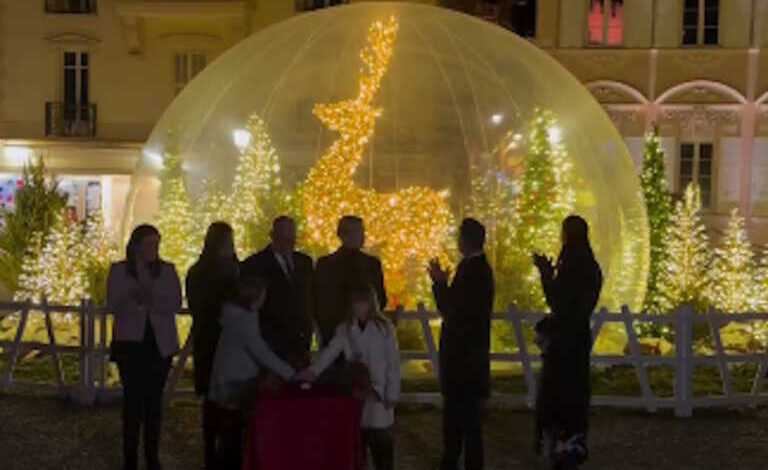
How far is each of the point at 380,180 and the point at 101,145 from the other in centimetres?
1456

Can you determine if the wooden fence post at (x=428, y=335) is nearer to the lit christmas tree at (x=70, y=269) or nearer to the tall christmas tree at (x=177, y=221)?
the tall christmas tree at (x=177, y=221)

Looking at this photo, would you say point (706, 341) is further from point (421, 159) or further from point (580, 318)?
point (580, 318)

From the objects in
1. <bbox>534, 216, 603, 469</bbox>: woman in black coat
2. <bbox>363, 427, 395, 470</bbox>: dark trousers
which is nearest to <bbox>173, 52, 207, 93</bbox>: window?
<bbox>534, 216, 603, 469</bbox>: woman in black coat

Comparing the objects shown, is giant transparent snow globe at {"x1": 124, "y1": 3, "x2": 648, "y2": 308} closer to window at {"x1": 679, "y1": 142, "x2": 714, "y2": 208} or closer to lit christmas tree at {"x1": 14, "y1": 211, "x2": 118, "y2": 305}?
lit christmas tree at {"x1": 14, "y1": 211, "x2": 118, "y2": 305}

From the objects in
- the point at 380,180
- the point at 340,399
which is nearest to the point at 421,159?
the point at 380,180

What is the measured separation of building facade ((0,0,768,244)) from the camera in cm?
2292

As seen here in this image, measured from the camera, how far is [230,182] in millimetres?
13461

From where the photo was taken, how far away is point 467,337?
25.8ft

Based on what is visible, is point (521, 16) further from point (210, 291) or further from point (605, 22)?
point (210, 291)

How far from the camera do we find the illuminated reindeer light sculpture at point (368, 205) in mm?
12750

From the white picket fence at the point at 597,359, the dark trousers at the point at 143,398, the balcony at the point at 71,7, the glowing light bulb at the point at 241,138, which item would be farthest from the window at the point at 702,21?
the dark trousers at the point at 143,398

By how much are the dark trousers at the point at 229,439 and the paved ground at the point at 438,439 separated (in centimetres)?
124

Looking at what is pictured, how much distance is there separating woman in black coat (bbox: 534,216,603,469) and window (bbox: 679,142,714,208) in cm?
1558

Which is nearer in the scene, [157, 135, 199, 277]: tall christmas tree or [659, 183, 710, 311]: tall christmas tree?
[157, 135, 199, 277]: tall christmas tree
